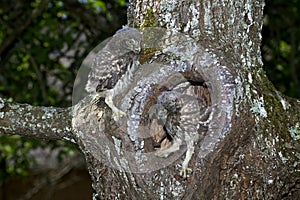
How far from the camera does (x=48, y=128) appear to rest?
4.49 ft

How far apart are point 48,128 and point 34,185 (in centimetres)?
267

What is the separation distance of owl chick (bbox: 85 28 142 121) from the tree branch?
0.09m

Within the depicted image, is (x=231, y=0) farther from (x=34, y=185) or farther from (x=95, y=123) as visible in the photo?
(x=34, y=185)

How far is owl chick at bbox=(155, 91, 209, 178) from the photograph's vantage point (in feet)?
4.04

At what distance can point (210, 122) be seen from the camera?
47.8 inches

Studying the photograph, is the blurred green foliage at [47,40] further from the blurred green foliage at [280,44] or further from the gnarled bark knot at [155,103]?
the gnarled bark knot at [155,103]

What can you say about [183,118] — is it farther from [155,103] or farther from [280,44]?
[280,44]

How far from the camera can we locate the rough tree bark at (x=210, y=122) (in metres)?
1.21

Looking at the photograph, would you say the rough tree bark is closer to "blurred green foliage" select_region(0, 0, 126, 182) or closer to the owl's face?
the owl's face

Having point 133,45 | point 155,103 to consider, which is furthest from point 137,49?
point 155,103

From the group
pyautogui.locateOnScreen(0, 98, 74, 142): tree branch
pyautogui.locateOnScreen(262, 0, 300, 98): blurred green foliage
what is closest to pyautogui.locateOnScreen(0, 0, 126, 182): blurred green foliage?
pyautogui.locateOnScreen(262, 0, 300, 98): blurred green foliage

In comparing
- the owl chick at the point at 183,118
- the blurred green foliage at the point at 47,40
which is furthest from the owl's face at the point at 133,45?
the blurred green foliage at the point at 47,40

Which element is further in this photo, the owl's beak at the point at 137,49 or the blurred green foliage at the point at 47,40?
the blurred green foliage at the point at 47,40

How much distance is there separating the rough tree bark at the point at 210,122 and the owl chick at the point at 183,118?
0.05ft
